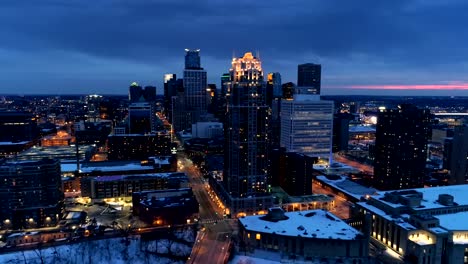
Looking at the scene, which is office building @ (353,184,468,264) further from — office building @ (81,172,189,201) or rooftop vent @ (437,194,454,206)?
office building @ (81,172,189,201)

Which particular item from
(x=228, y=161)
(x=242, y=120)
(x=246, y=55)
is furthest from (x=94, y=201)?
(x=246, y=55)

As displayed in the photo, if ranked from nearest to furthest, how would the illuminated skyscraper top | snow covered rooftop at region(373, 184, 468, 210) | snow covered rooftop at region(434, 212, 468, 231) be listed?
snow covered rooftop at region(434, 212, 468, 231)
snow covered rooftop at region(373, 184, 468, 210)
the illuminated skyscraper top

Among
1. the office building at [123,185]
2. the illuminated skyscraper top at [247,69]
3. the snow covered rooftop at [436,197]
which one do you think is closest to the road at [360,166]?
the snow covered rooftop at [436,197]

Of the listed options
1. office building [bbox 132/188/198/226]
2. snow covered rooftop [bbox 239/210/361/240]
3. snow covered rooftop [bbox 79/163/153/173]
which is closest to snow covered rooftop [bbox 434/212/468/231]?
snow covered rooftop [bbox 239/210/361/240]

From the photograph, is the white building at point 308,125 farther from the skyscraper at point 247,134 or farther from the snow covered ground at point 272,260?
the snow covered ground at point 272,260

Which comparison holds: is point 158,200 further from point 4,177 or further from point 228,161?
point 4,177

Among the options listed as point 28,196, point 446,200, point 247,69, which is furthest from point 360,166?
point 28,196
